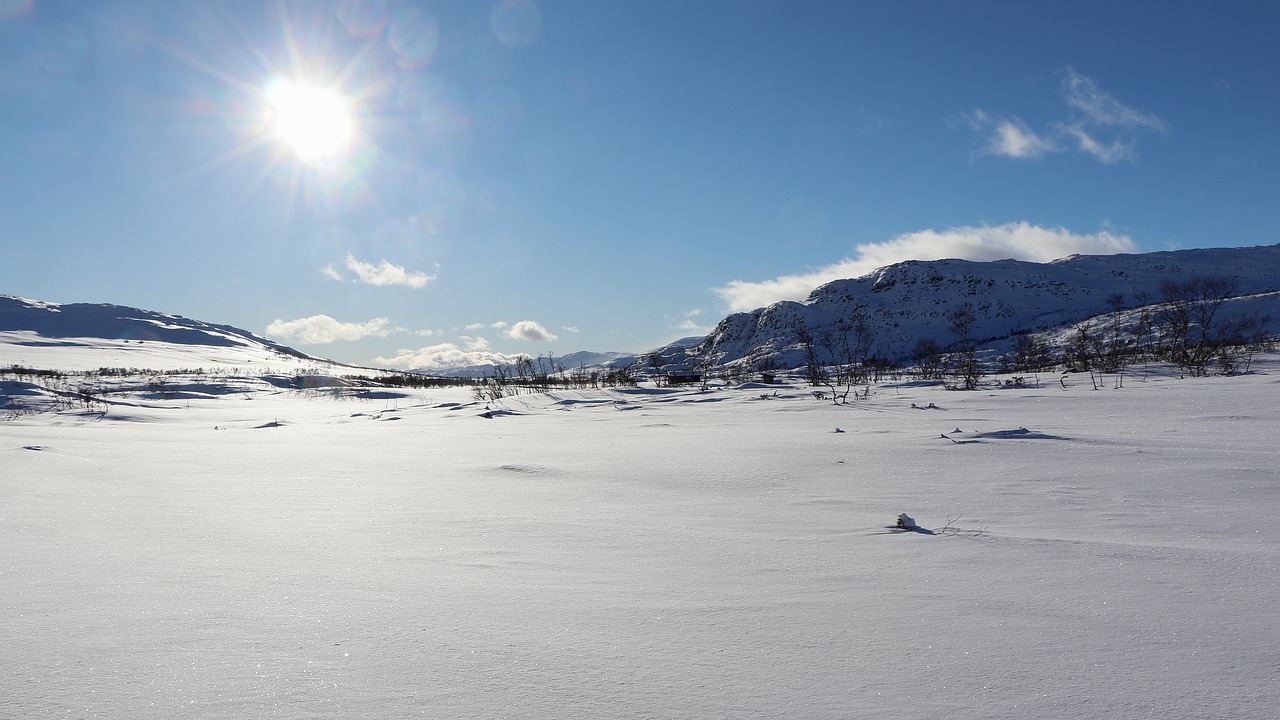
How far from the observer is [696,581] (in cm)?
169

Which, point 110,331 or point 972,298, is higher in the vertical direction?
point 972,298

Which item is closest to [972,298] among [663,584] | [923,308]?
[923,308]

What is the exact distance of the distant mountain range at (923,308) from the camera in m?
72.8

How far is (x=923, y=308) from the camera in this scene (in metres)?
Result: 106

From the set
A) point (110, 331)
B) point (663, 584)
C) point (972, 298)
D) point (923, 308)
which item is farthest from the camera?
point (923, 308)

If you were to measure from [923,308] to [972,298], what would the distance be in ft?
25.7

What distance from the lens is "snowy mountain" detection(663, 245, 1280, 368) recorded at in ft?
299

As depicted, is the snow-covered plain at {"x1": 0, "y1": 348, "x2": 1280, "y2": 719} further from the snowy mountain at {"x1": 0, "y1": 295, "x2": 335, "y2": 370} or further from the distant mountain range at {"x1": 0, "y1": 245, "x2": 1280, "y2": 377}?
the distant mountain range at {"x1": 0, "y1": 245, "x2": 1280, "y2": 377}

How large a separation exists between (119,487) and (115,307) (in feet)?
359

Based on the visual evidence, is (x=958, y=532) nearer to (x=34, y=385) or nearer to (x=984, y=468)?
(x=984, y=468)

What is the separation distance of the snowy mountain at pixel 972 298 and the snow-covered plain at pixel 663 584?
78.2 m

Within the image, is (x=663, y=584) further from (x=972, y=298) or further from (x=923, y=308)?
Answer: (x=972, y=298)

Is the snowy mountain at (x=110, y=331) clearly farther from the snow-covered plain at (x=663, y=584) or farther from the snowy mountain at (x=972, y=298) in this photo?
the snow-covered plain at (x=663, y=584)

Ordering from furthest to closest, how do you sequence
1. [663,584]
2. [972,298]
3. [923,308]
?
[923,308], [972,298], [663,584]
